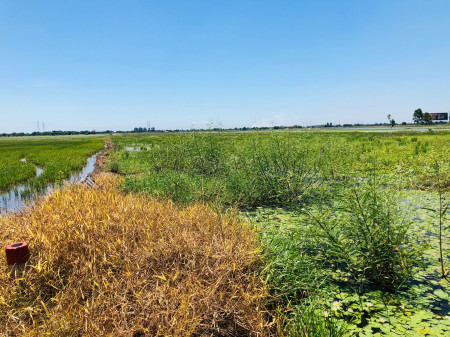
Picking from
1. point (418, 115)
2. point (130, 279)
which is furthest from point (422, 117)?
point (130, 279)

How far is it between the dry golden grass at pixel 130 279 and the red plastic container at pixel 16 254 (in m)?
0.15

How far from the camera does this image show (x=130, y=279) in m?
2.87

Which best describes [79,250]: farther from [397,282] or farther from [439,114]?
[439,114]

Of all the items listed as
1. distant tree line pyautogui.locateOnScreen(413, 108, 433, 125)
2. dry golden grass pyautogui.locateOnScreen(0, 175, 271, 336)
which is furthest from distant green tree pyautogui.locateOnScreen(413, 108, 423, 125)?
dry golden grass pyautogui.locateOnScreen(0, 175, 271, 336)

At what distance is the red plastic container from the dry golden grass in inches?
5.7

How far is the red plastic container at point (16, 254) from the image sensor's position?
9.26 feet

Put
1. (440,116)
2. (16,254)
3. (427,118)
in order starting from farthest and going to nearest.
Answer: (440,116) → (427,118) → (16,254)

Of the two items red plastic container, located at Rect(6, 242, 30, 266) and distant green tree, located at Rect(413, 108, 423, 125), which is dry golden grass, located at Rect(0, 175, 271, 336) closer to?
red plastic container, located at Rect(6, 242, 30, 266)

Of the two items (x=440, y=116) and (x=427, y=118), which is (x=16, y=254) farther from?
(x=440, y=116)

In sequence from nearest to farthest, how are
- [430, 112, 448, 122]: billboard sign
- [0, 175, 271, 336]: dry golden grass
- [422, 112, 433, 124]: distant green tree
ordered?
1. [0, 175, 271, 336]: dry golden grass
2. [422, 112, 433, 124]: distant green tree
3. [430, 112, 448, 122]: billboard sign

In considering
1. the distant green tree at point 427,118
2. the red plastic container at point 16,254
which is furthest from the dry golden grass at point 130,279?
the distant green tree at point 427,118

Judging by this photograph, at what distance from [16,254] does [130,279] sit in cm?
127

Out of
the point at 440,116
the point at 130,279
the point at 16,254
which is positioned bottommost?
the point at 130,279

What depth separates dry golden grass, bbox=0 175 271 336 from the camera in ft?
8.27
